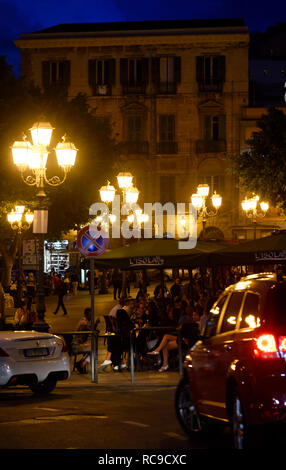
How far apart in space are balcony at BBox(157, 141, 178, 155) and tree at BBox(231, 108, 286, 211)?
89.4ft

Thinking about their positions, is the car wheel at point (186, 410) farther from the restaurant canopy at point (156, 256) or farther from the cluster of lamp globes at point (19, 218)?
the cluster of lamp globes at point (19, 218)

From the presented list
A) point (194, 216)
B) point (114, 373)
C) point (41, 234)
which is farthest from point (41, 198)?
point (194, 216)

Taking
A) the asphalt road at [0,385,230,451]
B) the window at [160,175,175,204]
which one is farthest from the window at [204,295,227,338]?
the window at [160,175,175,204]

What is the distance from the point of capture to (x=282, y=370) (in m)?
7.19

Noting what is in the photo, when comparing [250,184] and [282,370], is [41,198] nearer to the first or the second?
[282,370]

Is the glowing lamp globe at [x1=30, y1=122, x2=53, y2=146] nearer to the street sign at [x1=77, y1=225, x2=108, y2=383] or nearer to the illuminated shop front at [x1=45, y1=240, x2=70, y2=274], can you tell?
the street sign at [x1=77, y1=225, x2=108, y2=383]

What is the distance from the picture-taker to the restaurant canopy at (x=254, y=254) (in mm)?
19766

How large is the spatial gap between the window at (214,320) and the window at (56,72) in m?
49.8

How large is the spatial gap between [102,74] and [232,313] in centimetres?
5043

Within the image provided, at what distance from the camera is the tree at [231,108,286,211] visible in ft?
94.9

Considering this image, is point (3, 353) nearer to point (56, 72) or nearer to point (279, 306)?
point (279, 306)

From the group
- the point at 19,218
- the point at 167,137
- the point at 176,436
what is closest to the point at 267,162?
the point at 19,218

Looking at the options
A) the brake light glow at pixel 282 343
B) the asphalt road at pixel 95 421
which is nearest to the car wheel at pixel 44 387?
the asphalt road at pixel 95 421

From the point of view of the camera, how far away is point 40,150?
18359 millimetres
